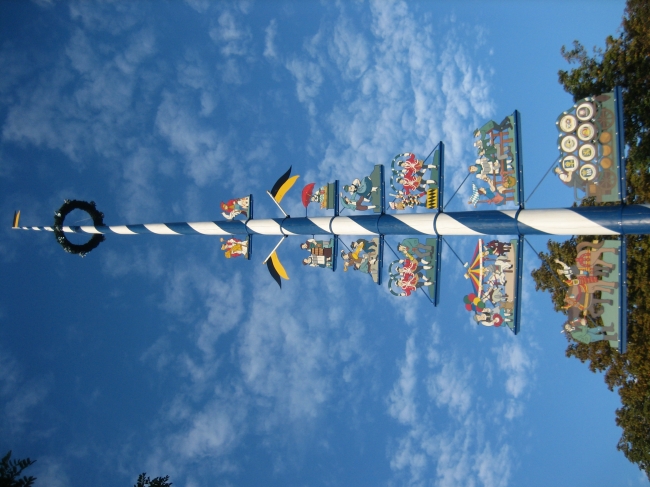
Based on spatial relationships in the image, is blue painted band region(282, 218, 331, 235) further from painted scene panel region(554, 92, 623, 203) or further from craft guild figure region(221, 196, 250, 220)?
painted scene panel region(554, 92, 623, 203)

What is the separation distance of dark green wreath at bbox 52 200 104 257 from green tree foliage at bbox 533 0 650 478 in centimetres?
1679

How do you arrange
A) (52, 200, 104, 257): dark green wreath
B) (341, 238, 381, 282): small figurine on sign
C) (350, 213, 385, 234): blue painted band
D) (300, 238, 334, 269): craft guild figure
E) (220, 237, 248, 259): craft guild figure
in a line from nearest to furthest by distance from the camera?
(350, 213, 385, 234): blue painted band < (341, 238, 381, 282): small figurine on sign < (300, 238, 334, 269): craft guild figure < (220, 237, 248, 259): craft guild figure < (52, 200, 104, 257): dark green wreath

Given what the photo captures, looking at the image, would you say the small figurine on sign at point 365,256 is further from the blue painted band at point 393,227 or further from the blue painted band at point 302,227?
the blue painted band at point 302,227

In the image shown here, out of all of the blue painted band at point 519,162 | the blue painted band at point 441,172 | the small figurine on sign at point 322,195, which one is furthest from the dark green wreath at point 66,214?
the blue painted band at point 519,162

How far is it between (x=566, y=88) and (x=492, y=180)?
31.1 ft

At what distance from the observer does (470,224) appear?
891 centimetres

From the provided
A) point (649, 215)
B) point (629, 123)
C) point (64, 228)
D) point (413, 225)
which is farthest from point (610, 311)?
point (64, 228)

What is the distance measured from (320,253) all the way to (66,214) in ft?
38.3

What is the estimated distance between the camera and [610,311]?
766cm

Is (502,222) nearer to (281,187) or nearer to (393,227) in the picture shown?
(393,227)

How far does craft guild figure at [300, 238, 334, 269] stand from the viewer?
11391mm

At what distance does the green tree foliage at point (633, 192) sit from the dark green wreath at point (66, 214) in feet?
55.1

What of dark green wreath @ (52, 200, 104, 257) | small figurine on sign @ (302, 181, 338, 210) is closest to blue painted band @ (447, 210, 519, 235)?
small figurine on sign @ (302, 181, 338, 210)

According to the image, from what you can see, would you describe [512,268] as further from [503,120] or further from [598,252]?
[503,120]
